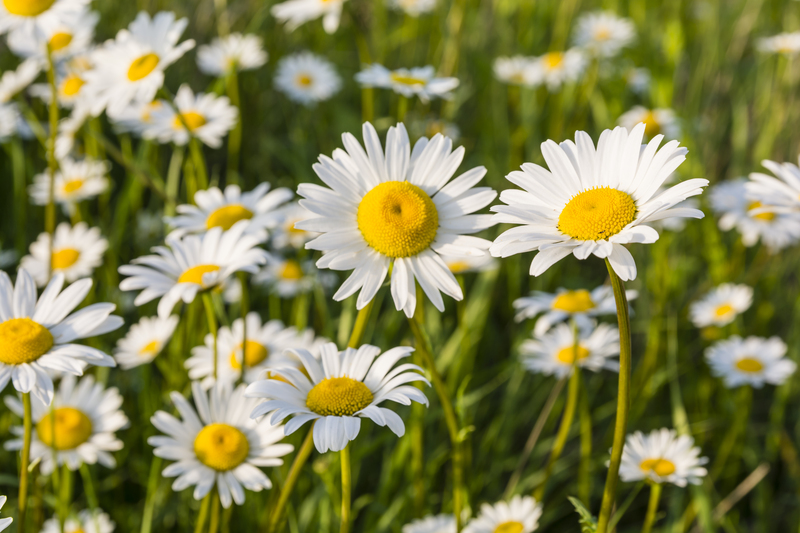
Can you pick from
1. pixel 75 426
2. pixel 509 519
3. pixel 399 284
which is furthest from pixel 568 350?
pixel 75 426

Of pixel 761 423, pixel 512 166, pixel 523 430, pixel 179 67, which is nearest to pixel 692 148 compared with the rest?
pixel 512 166

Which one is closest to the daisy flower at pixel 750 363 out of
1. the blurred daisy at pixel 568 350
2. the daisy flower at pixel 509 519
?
the blurred daisy at pixel 568 350

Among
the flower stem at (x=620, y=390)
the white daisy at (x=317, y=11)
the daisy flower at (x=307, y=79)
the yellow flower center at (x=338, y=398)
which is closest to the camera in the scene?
the flower stem at (x=620, y=390)

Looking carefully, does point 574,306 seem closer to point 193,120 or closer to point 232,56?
point 193,120

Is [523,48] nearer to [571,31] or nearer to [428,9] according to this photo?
[428,9]

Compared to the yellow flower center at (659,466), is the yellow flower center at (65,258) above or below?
above

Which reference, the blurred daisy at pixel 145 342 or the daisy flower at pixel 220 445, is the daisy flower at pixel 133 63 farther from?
the daisy flower at pixel 220 445

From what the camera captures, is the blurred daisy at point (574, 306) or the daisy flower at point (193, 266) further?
the blurred daisy at point (574, 306)
